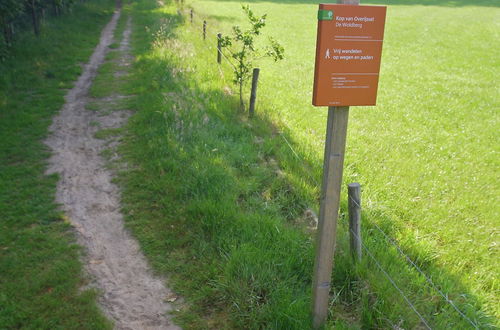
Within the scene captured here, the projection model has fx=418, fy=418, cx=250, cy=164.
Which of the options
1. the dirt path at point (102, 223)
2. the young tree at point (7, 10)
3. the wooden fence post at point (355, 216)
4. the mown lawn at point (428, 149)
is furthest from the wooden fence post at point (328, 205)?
the young tree at point (7, 10)

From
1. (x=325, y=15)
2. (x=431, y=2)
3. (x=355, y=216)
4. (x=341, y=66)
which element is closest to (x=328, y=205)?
(x=355, y=216)

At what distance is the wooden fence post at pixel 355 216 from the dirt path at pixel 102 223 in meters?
2.13

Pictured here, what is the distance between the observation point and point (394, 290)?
14.2ft

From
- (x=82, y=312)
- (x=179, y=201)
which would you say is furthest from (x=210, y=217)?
(x=82, y=312)

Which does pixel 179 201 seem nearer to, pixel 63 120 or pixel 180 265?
pixel 180 265

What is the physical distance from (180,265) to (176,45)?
36.2ft

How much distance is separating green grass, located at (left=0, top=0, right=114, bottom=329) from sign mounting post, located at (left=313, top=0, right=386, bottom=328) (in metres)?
2.84

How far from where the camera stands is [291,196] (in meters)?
6.45

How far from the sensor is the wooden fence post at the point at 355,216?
4336 millimetres

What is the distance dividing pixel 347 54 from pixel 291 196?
11.4ft

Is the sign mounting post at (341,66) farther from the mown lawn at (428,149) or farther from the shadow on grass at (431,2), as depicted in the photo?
the shadow on grass at (431,2)

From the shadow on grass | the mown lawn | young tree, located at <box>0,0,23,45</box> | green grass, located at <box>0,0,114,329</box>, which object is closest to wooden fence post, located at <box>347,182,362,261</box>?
the mown lawn

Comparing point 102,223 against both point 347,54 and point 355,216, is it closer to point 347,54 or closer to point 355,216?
point 355,216

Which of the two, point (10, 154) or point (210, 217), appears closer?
point (210, 217)
